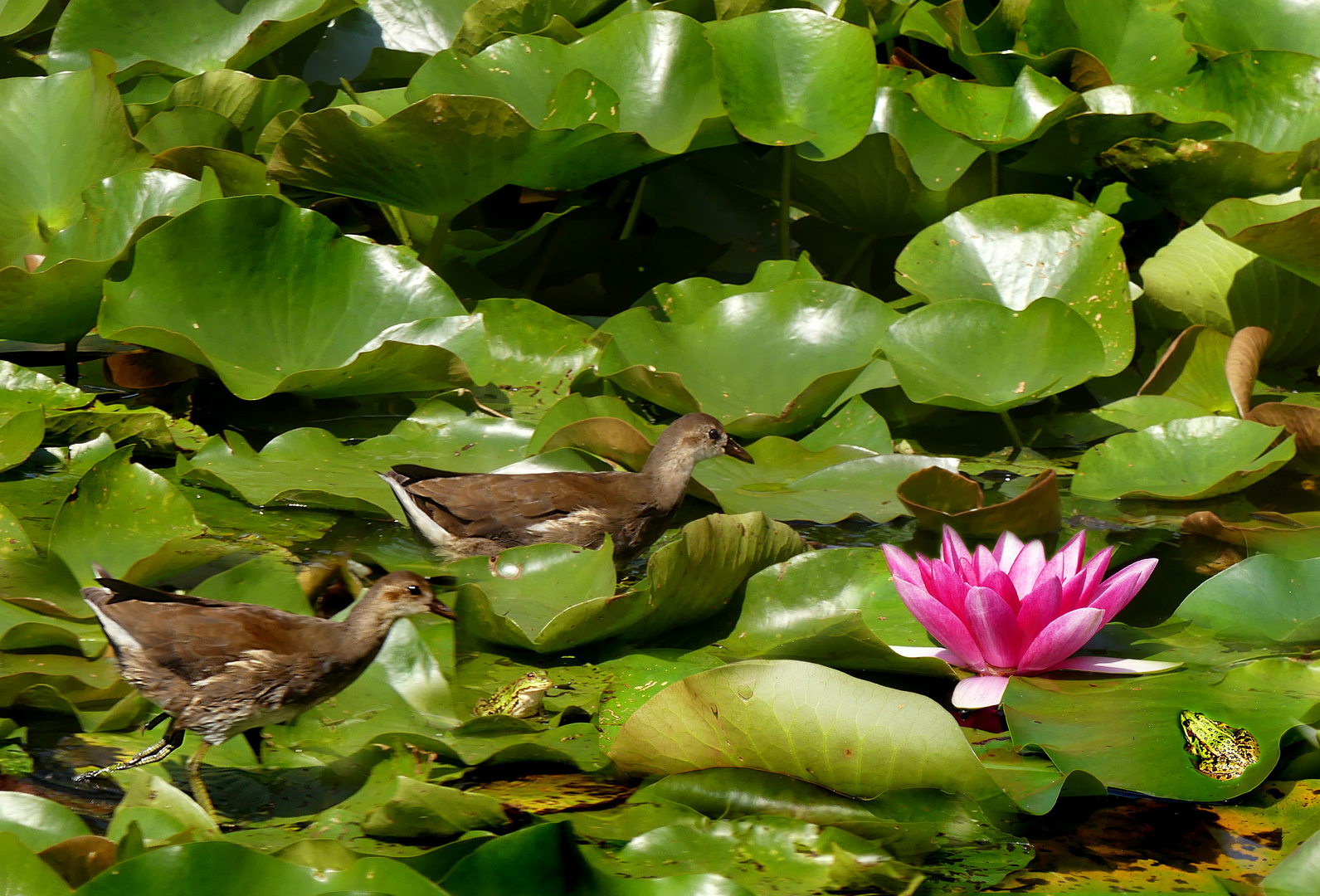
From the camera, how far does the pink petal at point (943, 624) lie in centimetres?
237

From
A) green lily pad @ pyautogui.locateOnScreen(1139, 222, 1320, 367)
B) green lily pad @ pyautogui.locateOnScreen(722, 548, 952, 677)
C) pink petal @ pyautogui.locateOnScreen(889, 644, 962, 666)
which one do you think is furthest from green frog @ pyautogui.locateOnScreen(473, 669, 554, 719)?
green lily pad @ pyautogui.locateOnScreen(1139, 222, 1320, 367)

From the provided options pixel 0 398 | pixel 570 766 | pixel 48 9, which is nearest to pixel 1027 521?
pixel 570 766

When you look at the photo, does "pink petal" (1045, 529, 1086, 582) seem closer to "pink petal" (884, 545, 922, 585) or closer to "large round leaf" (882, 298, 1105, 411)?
"pink petal" (884, 545, 922, 585)

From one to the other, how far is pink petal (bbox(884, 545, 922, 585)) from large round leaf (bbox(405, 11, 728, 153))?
222cm

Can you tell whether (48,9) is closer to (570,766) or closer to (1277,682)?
(570,766)

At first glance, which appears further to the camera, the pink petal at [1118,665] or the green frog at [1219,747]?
the pink petal at [1118,665]

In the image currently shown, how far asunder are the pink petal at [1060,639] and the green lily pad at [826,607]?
6.5 inches

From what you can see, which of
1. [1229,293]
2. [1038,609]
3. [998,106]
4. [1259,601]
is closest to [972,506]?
[1259,601]

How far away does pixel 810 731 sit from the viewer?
2.00 metres

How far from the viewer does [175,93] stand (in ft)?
14.8

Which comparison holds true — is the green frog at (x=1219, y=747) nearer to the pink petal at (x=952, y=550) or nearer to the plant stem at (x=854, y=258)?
the pink petal at (x=952, y=550)

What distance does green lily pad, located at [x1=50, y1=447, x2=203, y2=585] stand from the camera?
2.71 meters

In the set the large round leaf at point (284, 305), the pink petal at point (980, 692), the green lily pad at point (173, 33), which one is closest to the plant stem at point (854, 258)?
the large round leaf at point (284, 305)

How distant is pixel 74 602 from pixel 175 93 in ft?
8.30
